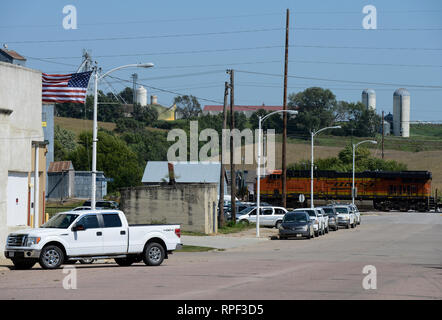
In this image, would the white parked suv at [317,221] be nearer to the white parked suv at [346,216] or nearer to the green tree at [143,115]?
the white parked suv at [346,216]

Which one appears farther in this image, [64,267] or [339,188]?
[339,188]

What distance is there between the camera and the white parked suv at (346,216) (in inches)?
2170

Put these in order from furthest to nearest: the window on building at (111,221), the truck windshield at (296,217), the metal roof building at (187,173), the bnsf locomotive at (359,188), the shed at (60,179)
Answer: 1. the metal roof building at (187,173)
2. the bnsf locomotive at (359,188)
3. the shed at (60,179)
4. the truck windshield at (296,217)
5. the window on building at (111,221)

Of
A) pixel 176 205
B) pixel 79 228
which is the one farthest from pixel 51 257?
pixel 176 205

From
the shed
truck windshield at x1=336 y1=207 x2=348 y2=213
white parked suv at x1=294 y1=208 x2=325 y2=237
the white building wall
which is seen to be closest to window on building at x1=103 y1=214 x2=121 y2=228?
the white building wall

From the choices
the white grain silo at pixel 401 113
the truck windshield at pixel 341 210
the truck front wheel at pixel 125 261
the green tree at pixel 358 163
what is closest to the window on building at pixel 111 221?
the truck front wheel at pixel 125 261

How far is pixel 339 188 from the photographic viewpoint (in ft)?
294

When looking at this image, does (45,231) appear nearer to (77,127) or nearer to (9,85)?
(9,85)

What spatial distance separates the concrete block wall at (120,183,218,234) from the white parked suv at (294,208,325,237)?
5873mm

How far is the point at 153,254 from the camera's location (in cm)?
2464

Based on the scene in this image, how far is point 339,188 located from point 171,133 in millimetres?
63371

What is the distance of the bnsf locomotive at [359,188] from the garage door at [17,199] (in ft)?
186

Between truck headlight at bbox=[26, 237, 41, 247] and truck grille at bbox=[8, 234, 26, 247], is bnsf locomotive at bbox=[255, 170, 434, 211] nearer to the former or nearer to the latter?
truck grille at bbox=[8, 234, 26, 247]
